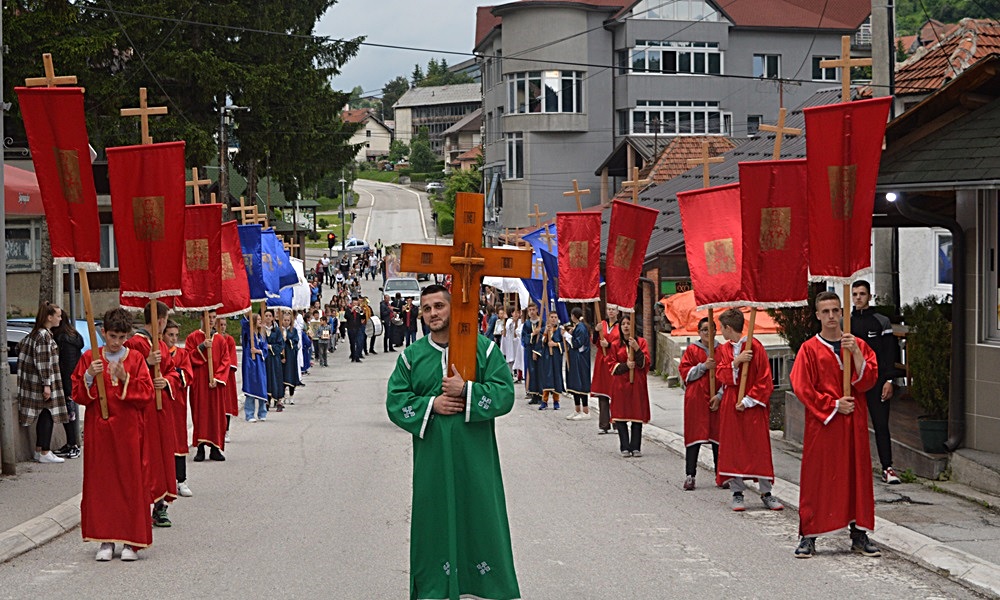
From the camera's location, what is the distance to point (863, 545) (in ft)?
29.1

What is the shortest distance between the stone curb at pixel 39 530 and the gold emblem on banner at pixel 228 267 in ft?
17.1

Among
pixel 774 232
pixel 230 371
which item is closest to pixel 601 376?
pixel 230 371

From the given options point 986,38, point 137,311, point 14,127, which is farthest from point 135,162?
point 14,127

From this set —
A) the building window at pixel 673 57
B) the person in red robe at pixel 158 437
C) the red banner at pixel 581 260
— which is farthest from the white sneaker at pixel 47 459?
the building window at pixel 673 57

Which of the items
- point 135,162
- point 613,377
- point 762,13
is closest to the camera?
point 135,162

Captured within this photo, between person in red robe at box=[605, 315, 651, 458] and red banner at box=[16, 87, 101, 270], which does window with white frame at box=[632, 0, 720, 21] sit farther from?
red banner at box=[16, 87, 101, 270]

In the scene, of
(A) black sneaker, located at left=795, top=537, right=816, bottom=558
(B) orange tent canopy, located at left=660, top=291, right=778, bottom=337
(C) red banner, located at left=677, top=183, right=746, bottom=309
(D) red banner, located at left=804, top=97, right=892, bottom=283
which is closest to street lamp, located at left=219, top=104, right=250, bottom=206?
(B) orange tent canopy, located at left=660, top=291, right=778, bottom=337

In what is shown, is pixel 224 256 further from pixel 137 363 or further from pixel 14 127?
pixel 14 127

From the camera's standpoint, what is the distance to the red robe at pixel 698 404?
12266 mm

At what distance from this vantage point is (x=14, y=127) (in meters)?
31.2

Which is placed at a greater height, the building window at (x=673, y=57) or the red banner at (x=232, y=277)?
the building window at (x=673, y=57)

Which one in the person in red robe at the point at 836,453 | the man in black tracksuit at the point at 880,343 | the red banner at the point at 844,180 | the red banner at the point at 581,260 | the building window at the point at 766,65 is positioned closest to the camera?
the person in red robe at the point at 836,453

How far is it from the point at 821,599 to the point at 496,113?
56592mm

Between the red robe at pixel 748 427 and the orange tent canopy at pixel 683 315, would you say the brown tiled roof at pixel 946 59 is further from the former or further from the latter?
the orange tent canopy at pixel 683 315
